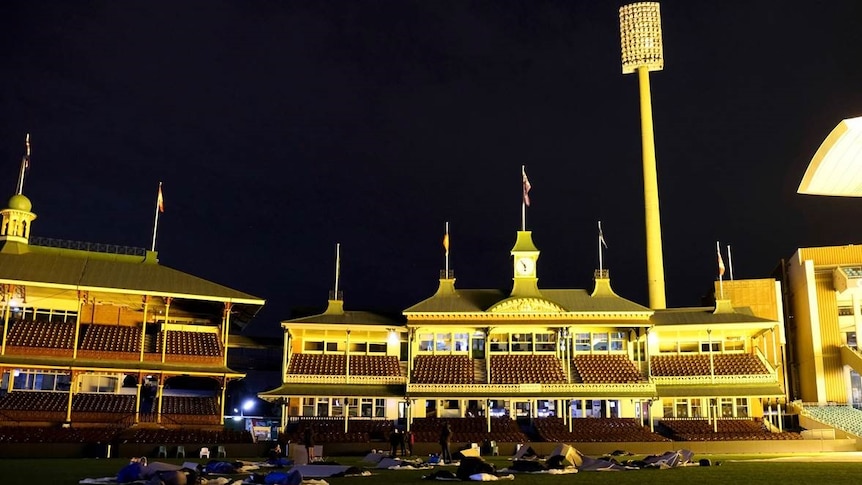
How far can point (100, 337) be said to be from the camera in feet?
171

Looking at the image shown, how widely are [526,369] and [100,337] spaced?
28.2 metres

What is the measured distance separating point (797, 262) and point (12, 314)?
6050 centimetres

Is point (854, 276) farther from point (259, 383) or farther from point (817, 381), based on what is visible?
point (259, 383)

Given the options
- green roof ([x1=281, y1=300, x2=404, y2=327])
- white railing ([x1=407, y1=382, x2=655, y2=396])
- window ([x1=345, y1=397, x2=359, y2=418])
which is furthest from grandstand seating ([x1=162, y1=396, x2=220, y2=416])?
white railing ([x1=407, y1=382, x2=655, y2=396])

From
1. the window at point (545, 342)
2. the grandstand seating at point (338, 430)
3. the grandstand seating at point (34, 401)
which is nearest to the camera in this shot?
the grandstand seating at point (338, 430)

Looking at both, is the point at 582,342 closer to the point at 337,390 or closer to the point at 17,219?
the point at 337,390

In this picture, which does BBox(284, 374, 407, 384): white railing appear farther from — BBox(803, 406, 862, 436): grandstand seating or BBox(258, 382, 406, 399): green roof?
BBox(803, 406, 862, 436): grandstand seating

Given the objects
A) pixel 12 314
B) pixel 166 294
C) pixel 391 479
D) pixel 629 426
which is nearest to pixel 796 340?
pixel 629 426

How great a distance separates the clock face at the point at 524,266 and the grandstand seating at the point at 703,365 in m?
10.8

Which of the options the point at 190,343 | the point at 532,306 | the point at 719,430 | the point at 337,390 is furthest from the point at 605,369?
the point at 190,343

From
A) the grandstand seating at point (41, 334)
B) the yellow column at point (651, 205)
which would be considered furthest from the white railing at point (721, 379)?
the grandstand seating at point (41, 334)

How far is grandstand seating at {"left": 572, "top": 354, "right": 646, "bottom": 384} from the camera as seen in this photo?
5253 centimetres

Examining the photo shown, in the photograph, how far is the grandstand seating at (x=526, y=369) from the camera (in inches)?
2074

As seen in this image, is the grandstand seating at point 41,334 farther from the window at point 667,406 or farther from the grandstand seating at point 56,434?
the window at point 667,406
